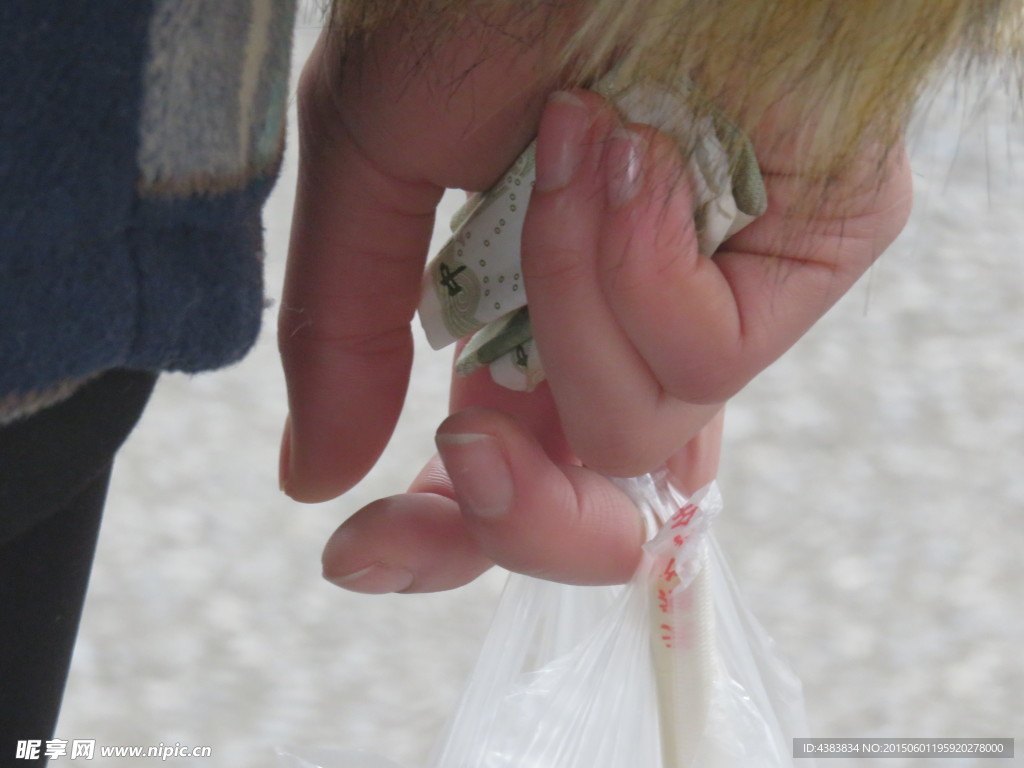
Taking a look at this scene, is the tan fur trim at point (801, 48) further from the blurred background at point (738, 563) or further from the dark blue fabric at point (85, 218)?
the blurred background at point (738, 563)

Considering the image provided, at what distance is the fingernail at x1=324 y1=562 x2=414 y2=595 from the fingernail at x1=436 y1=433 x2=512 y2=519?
6 cm

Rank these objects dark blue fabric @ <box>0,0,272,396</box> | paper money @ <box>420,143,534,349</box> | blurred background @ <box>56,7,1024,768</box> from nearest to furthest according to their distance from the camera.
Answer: dark blue fabric @ <box>0,0,272,396</box> → paper money @ <box>420,143,534,349</box> → blurred background @ <box>56,7,1024,768</box>

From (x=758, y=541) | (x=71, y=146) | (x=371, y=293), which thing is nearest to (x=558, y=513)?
(x=371, y=293)

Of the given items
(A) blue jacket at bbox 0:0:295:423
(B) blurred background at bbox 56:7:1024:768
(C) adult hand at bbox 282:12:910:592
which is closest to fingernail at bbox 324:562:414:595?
(C) adult hand at bbox 282:12:910:592

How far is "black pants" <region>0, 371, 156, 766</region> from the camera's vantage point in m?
0.28

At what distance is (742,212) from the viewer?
322 millimetres

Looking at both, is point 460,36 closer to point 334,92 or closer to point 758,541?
point 334,92

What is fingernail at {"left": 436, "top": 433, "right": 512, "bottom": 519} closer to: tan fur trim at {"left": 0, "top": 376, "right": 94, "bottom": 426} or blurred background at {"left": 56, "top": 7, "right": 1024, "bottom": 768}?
tan fur trim at {"left": 0, "top": 376, "right": 94, "bottom": 426}

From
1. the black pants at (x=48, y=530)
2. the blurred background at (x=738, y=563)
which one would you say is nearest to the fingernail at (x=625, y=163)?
the black pants at (x=48, y=530)

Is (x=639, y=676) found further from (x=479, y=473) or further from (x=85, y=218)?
(x=85, y=218)

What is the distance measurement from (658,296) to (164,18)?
14 centimetres

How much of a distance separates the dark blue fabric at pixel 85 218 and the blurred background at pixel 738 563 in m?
0.33

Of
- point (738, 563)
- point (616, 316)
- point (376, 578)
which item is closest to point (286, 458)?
point (376, 578)

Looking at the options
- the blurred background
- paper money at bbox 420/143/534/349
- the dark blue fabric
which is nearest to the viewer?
the dark blue fabric
